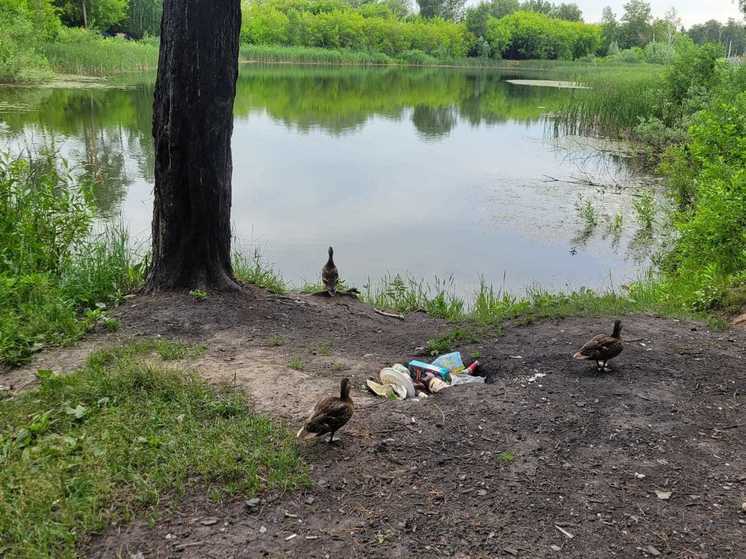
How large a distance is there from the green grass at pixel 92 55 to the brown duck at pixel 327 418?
36.4 m

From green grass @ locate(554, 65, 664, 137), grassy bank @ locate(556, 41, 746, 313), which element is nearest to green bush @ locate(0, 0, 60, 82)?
green grass @ locate(554, 65, 664, 137)

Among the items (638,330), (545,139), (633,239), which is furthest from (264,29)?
(638,330)

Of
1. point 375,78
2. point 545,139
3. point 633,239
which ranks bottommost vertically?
point 633,239

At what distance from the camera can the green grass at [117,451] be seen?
3.16m

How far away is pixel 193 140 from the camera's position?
6.09m

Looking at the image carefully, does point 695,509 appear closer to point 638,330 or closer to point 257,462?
point 257,462

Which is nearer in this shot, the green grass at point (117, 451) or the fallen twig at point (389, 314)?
the green grass at point (117, 451)

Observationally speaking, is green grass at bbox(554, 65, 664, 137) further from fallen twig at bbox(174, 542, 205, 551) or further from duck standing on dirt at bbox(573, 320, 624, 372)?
fallen twig at bbox(174, 542, 205, 551)

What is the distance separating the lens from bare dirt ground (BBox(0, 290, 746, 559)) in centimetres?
310

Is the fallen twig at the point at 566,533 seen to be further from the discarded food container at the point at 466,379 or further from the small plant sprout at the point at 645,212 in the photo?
the small plant sprout at the point at 645,212

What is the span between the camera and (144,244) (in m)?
10.6

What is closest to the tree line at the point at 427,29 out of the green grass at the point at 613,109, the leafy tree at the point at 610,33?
the leafy tree at the point at 610,33

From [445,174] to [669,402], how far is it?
13621 mm

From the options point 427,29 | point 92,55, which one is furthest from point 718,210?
point 427,29
